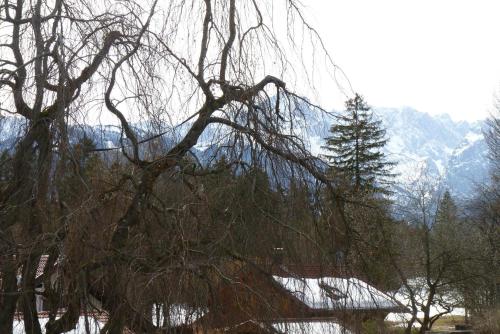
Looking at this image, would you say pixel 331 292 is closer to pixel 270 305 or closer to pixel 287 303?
pixel 287 303

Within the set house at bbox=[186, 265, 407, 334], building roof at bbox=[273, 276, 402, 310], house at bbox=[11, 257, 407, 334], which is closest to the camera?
house at bbox=[11, 257, 407, 334]

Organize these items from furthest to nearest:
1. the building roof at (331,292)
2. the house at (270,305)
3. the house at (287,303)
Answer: the building roof at (331,292) → the house at (287,303) → the house at (270,305)

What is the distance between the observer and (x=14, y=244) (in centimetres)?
408

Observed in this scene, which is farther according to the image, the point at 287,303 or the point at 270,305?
the point at 287,303

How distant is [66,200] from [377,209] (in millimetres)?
2046

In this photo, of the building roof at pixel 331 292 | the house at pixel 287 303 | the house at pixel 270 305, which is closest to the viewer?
the house at pixel 270 305

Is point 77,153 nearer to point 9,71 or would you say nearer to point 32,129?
point 32,129

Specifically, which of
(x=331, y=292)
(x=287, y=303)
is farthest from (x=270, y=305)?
(x=331, y=292)

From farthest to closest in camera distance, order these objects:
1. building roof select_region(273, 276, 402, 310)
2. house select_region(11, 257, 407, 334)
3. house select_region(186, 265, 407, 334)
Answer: building roof select_region(273, 276, 402, 310) < house select_region(186, 265, 407, 334) < house select_region(11, 257, 407, 334)

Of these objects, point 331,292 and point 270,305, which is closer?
point 270,305

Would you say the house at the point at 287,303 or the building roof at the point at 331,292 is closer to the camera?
the house at the point at 287,303

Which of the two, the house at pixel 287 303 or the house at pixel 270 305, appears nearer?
the house at pixel 270 305

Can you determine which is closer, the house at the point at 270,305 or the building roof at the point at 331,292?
the house at the point at 270,305

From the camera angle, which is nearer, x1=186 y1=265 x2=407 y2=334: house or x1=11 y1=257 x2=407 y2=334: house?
x1=11 y1=257 x2=407 y2=334: house
